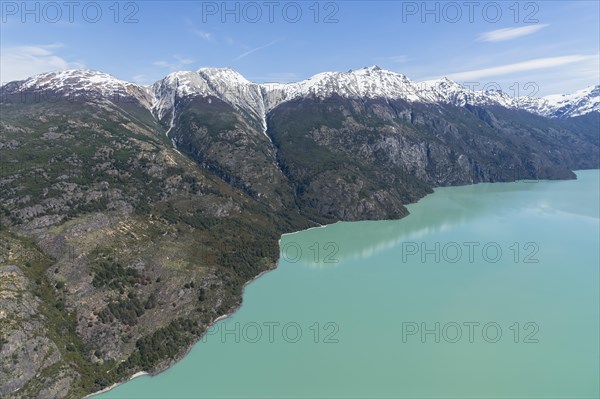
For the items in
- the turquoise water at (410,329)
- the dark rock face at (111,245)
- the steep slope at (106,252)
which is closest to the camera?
the turquoise water at (410,329)

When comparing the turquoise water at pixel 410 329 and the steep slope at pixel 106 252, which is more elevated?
the steep slope at pixel 106 252

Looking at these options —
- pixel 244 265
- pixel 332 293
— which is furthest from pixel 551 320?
pixel 244 265

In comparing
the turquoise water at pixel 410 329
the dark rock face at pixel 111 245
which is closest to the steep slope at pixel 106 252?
the dark rock face at pixel 111 245

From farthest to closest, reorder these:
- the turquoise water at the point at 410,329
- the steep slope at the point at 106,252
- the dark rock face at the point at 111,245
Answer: the dark rock face at the point at 111,245 < the steep slope at the point at 106,252 < the turquoise water at the point at 410,329

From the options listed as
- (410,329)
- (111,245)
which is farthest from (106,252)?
(410,329)

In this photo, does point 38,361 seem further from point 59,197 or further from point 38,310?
point 59,197

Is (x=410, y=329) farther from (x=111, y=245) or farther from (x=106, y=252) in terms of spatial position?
(x=111, y=245)

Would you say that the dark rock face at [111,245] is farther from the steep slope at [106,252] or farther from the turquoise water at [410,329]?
the turquoise water at [410,329]

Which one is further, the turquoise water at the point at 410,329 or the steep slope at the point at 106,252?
the steep slope at the point at 106,252
